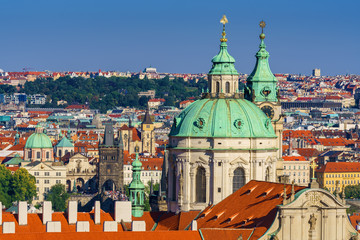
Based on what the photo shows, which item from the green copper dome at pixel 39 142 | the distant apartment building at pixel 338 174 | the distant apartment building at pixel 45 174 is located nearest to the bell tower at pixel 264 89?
the distant apartment building at pixel 338 174

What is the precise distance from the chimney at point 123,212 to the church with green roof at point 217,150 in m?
2.54

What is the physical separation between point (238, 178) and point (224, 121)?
2.54m

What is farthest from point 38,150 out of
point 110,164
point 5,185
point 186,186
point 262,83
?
point 186,186

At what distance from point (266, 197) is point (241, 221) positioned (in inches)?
A: 60.8

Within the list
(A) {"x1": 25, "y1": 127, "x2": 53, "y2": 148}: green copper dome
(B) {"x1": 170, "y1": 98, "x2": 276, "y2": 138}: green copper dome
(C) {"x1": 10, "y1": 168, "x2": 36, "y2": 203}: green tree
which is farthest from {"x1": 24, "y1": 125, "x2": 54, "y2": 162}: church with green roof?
(B) {"x1": 170, "y1": 98, "x2": 276, "y2": 138}: green copper dome

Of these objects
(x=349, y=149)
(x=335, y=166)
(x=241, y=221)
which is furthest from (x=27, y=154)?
(x=241, y=221)

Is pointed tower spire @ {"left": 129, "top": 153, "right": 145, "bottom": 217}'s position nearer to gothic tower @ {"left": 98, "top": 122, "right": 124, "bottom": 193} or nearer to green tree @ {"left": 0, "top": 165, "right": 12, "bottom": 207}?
green tree @ {"left": 0, "top": 165, "right": 12, "bottom": 207}

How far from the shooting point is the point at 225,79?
67375 mm

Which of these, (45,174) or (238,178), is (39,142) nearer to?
(45,174)

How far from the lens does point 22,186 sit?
13850 centimetres

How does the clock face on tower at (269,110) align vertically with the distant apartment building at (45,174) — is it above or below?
above

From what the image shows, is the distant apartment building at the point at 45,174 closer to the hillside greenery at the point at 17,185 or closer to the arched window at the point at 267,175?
the hillside greenery at the point at 17,185

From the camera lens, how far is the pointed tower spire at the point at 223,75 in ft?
221

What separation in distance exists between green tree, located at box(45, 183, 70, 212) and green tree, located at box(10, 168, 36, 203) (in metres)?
1.69
